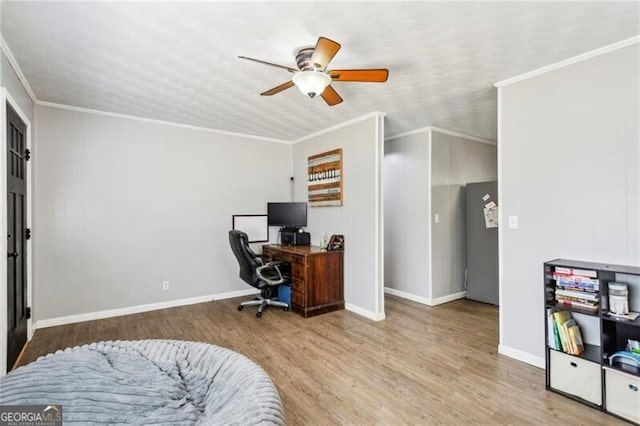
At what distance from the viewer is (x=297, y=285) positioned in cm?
397

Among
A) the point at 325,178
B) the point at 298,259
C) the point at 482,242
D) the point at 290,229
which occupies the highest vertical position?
the point at 325,178

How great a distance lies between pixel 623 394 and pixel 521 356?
76 cm

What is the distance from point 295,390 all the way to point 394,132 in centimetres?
367

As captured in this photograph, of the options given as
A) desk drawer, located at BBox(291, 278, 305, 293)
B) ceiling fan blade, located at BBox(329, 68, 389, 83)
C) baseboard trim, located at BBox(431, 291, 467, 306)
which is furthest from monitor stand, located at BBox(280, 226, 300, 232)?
ceiling fan blade, located at BBox(329, 68, 389, 83)

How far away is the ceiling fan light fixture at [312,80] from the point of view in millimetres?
2123

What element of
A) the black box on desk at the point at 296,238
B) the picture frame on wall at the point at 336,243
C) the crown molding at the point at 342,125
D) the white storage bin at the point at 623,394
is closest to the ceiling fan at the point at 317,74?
the crown molding at the point at 342,125

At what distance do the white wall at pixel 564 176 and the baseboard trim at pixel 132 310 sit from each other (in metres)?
3.53

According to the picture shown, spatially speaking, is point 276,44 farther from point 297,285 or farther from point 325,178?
point 297,285

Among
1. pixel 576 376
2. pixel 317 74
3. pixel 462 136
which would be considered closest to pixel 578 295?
pixel 576 376

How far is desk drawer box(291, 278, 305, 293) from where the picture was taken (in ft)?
12.7

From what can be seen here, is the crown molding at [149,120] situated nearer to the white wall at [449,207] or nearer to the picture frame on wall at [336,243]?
the picture frame on wall at [336,243]

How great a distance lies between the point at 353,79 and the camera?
2.22 m

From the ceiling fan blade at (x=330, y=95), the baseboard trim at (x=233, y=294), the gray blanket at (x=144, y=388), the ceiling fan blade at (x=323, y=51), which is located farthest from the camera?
the baseboard trim at (x=233, y=294)

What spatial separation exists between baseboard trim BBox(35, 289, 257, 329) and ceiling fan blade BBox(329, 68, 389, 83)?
3541 millimetres
